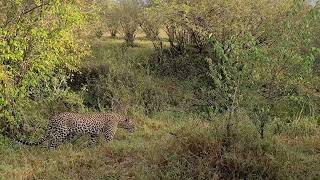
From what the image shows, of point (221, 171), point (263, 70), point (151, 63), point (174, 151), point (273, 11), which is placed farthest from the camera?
point (151, 63)

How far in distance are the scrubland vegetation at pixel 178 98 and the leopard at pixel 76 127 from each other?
0.87 feet

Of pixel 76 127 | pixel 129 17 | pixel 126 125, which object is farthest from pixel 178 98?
pixel 129 17

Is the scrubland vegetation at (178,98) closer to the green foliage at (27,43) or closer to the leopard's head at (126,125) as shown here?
the green foliage at (27,43)

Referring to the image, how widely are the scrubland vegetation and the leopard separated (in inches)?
10.4

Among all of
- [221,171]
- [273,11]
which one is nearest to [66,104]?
[221,171]

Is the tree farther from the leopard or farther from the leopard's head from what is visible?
the leopard

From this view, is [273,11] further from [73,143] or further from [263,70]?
[73,143]

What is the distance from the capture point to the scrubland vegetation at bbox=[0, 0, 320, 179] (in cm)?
930

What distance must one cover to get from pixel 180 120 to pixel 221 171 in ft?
17.2

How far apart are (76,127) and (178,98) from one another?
6.74 meters

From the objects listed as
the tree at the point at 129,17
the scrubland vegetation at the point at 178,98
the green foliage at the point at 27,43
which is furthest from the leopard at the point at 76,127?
the tree at the point at 129,17

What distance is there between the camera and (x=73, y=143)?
40.5ft

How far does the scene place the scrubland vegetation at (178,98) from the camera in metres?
9.30

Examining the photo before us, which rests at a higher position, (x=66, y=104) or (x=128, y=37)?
(x=128, y=37)
